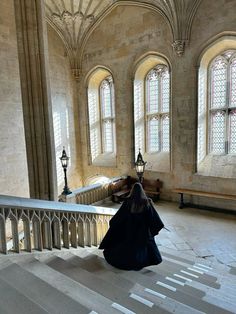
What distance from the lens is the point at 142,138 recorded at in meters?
9.01

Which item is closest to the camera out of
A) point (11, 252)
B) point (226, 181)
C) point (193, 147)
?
point (11, 252)

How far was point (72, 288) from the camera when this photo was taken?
2.11 m

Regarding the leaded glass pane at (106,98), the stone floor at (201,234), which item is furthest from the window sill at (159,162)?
the leaded glass pane at (106,98)

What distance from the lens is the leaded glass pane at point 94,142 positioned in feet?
34.0

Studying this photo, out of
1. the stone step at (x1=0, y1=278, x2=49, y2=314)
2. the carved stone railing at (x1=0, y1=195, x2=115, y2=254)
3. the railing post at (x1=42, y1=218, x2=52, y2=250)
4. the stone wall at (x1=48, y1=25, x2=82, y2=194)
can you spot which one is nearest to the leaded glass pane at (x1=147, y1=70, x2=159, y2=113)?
the stone wall at (x1=48, y1=25, x2=82, y2=194)

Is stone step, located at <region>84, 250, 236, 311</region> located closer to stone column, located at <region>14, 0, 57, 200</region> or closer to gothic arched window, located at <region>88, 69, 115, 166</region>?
stone column, located at <region>14, 0, 57, 200</region>

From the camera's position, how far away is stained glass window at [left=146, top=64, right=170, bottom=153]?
8359 mm

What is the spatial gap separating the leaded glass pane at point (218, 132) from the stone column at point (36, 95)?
5.39 m

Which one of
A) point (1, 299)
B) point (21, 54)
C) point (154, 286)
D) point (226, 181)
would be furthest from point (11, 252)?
point (226, 181)

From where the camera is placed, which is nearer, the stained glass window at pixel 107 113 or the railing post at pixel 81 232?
the railing post at pixel 81 232

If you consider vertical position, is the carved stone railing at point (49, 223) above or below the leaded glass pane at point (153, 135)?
below

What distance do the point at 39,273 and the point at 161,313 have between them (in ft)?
3.85

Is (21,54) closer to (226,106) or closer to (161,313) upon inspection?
(161,313)

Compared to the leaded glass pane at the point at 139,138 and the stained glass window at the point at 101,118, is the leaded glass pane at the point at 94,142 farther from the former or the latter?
the leaded glass pane at the point at 139,138
